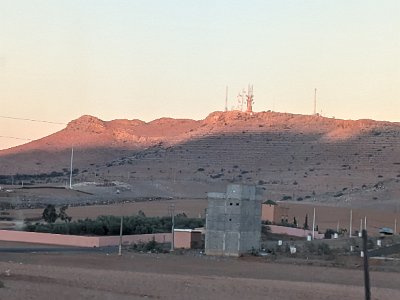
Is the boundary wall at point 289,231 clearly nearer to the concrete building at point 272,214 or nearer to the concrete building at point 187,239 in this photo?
the concrete building at point 272,214

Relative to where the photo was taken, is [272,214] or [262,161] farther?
[262,161]

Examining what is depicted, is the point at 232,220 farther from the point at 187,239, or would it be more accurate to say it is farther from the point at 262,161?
the point at 262,161

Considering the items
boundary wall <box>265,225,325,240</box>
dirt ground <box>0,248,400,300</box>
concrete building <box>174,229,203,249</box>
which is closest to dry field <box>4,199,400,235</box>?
boundary wall <box>265,225,325,240</box>

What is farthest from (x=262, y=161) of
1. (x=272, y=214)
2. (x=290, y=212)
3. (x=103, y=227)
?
(x=103, y=227)

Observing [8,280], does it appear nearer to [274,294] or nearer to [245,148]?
[274,294]

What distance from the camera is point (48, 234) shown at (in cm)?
5931

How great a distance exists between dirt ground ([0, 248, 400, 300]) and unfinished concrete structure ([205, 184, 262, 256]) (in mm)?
1724

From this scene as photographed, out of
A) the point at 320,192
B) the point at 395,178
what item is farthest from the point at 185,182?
the point at 395,178

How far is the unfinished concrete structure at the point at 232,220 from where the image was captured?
51.8 metres

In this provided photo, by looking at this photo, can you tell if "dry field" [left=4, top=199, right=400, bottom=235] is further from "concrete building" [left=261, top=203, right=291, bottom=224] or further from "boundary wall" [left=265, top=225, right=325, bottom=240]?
"boundary wall" [left=265, top=225, right=325, bottom=240]

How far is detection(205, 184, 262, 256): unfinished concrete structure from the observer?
5175 centimetres

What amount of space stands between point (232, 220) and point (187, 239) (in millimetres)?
5988

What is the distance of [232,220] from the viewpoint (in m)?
51.8

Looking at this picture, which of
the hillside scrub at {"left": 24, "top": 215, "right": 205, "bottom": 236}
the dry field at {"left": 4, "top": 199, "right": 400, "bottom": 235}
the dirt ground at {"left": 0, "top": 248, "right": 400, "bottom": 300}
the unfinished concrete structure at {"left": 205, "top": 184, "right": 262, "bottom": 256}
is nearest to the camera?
the dirt ground at {"left": 0, "top": 248, "right": 400, "bottom": 300}
